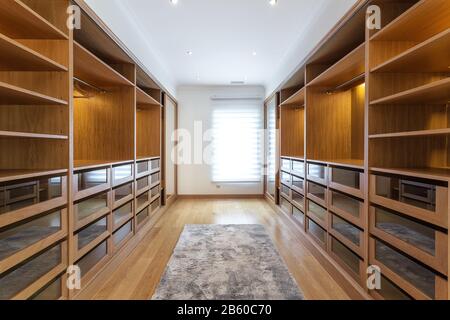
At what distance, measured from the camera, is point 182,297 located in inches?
79.4

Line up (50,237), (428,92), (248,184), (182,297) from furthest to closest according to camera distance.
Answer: (248,184), (182,297), (50,237), (428,92)

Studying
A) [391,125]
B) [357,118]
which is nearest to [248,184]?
[357,118]

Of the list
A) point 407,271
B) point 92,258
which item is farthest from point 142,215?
point 407,271

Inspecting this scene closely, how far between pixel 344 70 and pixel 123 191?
8.61 ft

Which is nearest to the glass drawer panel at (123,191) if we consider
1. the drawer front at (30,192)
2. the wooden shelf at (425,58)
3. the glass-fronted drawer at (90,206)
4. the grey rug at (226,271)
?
the glass-fronted drawer at (90,206)

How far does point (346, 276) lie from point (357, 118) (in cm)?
181

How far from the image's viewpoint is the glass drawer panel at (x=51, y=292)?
161 cm

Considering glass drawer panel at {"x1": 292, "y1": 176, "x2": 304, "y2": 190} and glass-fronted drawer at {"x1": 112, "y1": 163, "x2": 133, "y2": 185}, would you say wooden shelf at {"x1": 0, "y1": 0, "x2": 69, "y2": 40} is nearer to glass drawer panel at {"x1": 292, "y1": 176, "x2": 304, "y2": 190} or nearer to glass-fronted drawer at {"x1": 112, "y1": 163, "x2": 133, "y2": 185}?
glass-fronted drawer at {"x1": 112, "y1": 163, "x2": 133, "y2": 185}

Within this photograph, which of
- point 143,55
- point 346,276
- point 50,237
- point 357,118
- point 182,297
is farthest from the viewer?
point 143,55

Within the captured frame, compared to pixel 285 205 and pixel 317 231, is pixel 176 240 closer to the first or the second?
pixel 317 231

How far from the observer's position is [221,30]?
Result: 132 inches

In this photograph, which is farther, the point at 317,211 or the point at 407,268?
the point at 317,211

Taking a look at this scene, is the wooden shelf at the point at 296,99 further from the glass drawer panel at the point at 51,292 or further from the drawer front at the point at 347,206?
the glass drawer panel at the point at 51,292

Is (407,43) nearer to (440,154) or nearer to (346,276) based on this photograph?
(440,154)
